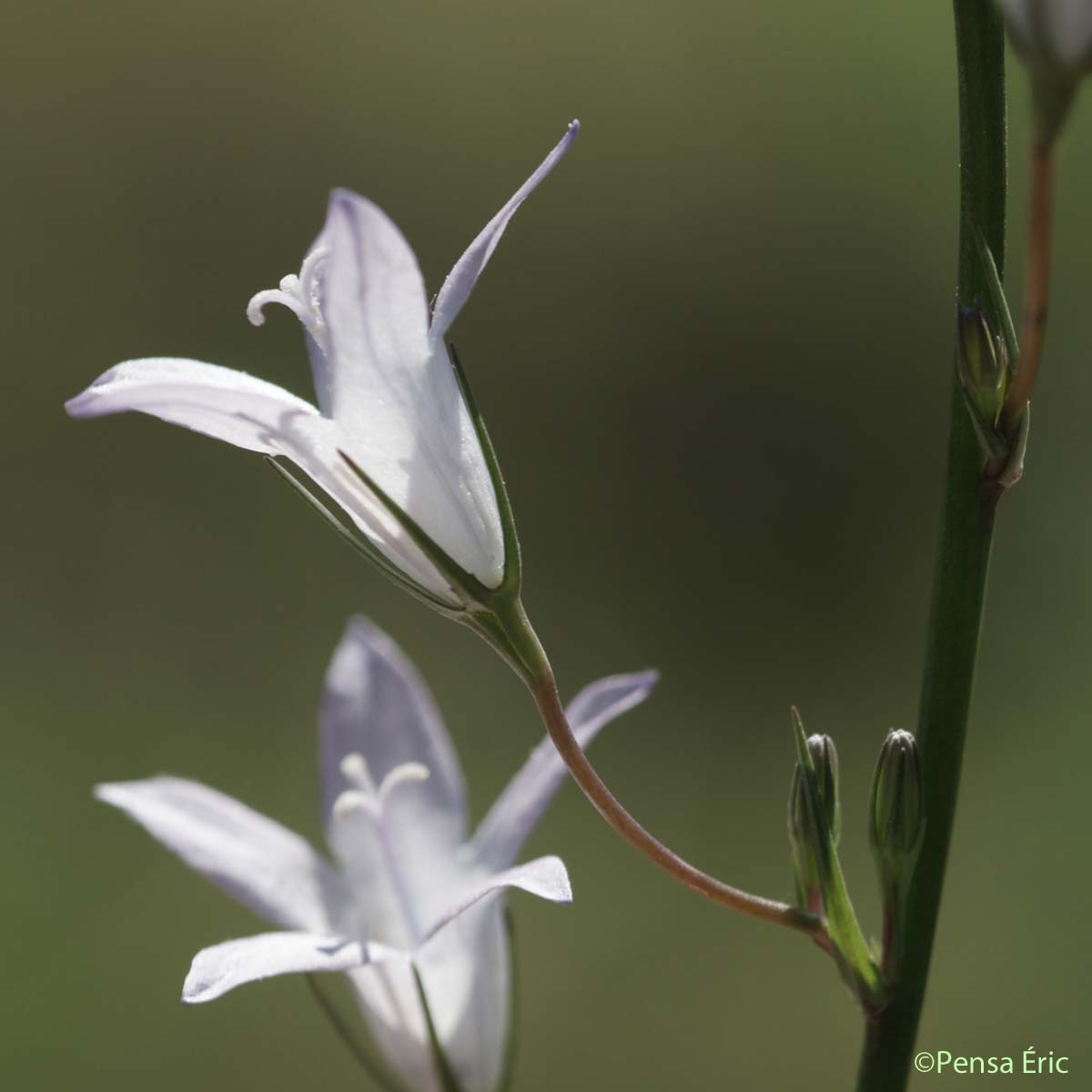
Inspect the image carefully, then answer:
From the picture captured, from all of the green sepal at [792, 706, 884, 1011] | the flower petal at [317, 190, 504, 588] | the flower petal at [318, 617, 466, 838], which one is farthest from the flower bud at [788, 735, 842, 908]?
the flower petal at [318, 617, 466, 838]

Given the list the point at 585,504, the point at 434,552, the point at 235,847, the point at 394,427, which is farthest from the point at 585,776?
the point at 585,504

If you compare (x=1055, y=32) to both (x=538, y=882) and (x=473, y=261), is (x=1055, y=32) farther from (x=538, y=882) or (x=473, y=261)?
(x=538, y=882)

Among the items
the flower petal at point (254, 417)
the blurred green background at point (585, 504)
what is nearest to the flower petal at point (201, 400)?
the flower petal at point (254, 417)

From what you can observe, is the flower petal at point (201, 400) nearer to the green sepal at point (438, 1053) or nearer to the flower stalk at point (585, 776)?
the flower stalk at point (585, 776)

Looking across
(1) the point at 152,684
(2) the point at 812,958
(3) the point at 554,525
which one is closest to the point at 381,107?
(3) the point at 554,525

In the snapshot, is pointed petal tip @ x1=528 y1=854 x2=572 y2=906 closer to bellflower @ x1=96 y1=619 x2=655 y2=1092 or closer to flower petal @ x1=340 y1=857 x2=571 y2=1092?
bellflower @ x1=96 y1=619 x2=655 y2=1092

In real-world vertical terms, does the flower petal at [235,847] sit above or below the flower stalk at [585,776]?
below
